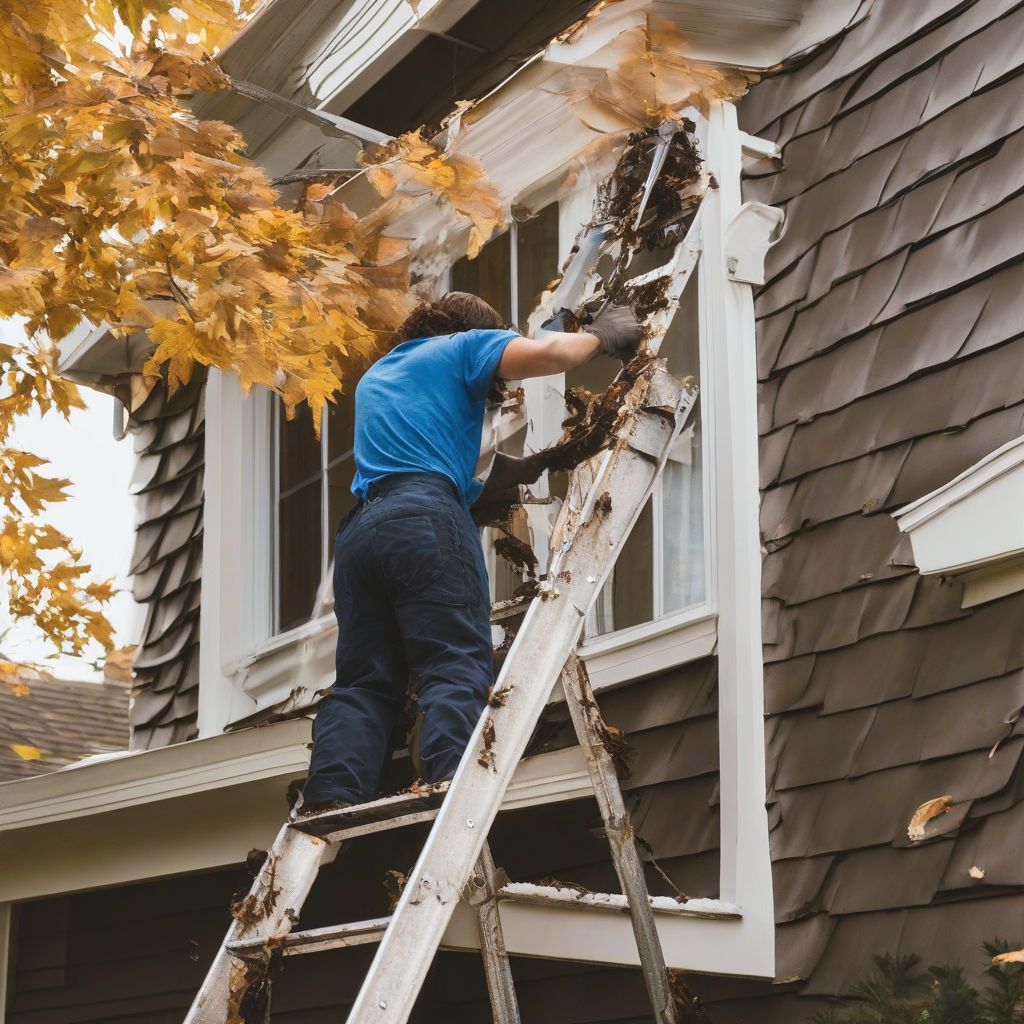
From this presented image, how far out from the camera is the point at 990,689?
3238mm

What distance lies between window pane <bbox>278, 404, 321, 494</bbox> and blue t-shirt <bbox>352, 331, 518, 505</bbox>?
285 centimetres

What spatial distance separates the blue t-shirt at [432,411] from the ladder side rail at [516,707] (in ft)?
1.38

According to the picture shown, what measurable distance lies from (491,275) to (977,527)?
103 inches

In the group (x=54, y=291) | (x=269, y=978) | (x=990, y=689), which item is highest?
(x=54, y=291)

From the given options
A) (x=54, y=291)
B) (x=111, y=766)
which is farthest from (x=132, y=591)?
(x=54, y=291)

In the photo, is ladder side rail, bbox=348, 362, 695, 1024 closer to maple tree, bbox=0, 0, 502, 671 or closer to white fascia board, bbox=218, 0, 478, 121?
maple tree, bbox=0, 0, 502, 671

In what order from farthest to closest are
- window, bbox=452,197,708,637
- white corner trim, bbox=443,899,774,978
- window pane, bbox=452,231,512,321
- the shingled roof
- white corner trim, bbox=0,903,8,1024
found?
the shingled roof, white corner trim, bbox=0,903,8,1024, window pane, bbox=452,231,512,321, window, bbox=452,197,708,637, white corner trim, bbox=443,899,774,978

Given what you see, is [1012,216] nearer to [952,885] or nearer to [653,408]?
[653,408]

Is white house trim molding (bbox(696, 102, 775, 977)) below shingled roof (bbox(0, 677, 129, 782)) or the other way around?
below

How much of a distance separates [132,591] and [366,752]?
4760 mm

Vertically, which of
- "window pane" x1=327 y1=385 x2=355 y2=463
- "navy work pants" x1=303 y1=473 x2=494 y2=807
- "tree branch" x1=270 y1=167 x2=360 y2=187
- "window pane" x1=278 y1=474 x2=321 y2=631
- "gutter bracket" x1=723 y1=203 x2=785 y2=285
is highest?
"tree branch" x1=270 y1=167 x2=360 y2=187

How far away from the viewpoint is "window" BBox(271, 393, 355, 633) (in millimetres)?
6219

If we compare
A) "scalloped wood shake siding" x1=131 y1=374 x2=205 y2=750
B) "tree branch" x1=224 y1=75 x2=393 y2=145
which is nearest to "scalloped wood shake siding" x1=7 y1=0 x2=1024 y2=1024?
"tree branch" x1=224 y1=75 x2=393 y2=145

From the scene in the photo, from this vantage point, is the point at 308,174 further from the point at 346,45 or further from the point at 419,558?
the point at 419,558
